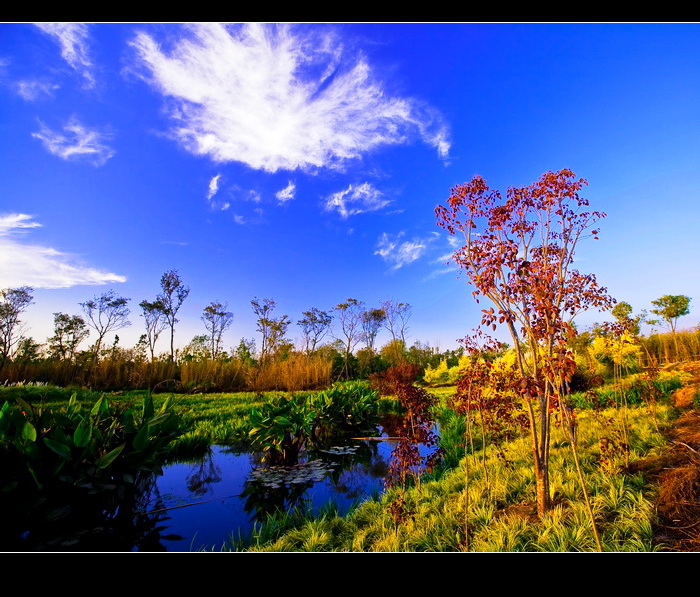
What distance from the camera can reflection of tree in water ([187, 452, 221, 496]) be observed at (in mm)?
3749

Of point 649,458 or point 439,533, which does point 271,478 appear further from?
point 649,458

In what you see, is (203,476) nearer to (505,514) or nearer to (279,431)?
(279,431)

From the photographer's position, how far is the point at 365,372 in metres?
21.6

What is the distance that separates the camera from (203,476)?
13.8 feet

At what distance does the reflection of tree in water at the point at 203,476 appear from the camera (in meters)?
3.75

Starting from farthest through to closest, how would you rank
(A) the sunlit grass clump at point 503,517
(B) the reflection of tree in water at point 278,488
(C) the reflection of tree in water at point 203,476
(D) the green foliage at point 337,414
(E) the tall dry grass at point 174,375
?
(E) the tall dry grass at point 174,375 → (D) the green foliage at point 337,414 → (C) the reflection of tree in water at point 203,476 → (B) the reflection of tree in water at point 278,488 → (A) the sunlit grass clump at point 503,517

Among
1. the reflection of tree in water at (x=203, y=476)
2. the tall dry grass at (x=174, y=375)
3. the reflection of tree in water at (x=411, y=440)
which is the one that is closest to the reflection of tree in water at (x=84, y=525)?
the reflection of tree in water at (x=203, y=476)

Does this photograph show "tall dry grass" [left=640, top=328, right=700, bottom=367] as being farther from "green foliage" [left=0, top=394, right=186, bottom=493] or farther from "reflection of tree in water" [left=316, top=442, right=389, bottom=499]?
"green foliage" [left=0, top=394, right=186, bottom=493]

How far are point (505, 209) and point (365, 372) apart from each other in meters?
19.6

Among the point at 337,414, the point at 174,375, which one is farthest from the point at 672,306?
the point at 174,375

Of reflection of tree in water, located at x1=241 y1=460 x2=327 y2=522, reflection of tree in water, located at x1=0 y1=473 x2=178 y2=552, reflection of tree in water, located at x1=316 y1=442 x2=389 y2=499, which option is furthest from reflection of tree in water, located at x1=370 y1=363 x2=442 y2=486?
reflection of tree in water, located at x1=0 y1=473 x2=178 y2=552

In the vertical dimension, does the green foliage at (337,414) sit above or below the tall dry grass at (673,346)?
below

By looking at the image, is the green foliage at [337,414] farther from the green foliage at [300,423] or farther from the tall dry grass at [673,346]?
the tall dry grass at [673,346]
